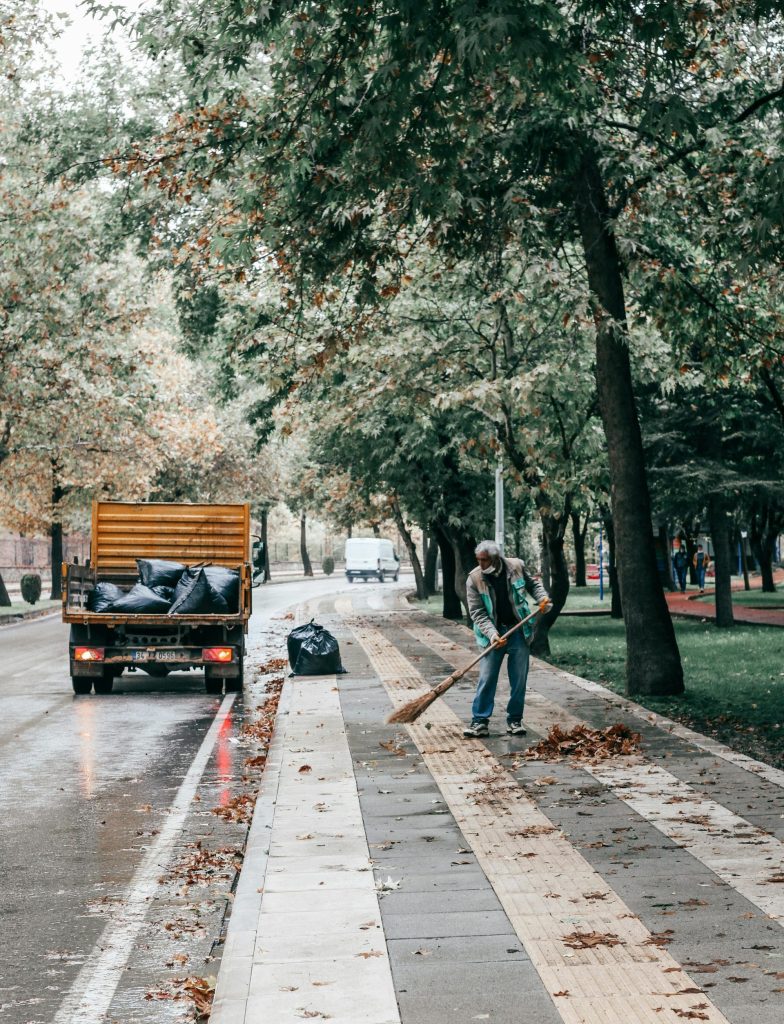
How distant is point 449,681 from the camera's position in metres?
11.5

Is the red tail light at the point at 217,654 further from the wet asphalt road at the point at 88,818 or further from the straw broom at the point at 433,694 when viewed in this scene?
the straw broom at the point at 433,694

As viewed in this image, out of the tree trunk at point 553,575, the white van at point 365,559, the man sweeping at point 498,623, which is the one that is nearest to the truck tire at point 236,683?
the tree trunk at point 553,575

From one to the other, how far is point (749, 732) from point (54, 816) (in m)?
6.35

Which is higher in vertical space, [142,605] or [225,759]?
[142,605]

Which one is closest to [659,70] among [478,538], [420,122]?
[420,122]

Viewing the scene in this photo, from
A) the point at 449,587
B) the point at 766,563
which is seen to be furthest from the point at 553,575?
the point at 766,563

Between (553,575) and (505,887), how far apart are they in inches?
570

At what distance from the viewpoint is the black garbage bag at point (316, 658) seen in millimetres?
17984

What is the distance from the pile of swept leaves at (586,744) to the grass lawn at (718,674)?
3.10 ft

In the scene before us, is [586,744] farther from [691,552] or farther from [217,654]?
[691,552]

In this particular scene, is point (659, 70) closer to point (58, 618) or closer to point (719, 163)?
point (719, 163)

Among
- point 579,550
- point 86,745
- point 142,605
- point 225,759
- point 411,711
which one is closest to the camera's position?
point 225,759

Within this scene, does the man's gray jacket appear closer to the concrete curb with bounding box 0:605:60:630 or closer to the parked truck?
the parked truck

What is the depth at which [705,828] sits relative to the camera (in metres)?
7.86
